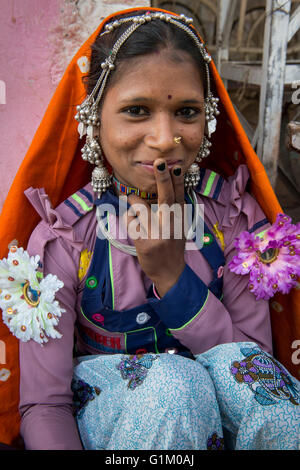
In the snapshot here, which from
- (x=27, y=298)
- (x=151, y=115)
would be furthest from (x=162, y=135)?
(x=27, y=298)

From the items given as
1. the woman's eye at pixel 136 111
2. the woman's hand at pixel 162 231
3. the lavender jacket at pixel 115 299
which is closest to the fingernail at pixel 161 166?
the woman's hand at pixel 162 231

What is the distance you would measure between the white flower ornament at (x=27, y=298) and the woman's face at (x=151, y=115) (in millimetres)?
386

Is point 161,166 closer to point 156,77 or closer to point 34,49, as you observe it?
point 156,77

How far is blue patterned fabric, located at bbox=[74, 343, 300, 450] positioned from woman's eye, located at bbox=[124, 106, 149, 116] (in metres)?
0.67

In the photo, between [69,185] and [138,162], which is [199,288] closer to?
[138,162]

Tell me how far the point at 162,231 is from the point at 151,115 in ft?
1.07

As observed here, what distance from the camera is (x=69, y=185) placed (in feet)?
4.72

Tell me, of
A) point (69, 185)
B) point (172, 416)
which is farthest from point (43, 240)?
point (172, 416)

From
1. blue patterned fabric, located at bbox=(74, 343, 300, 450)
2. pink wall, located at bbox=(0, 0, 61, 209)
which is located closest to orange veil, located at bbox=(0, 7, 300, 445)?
blue patterned fabric, located at bbox=(74, 343, 300, 450)

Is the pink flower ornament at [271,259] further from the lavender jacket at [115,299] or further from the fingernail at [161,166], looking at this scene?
the fingernail at [161,166]

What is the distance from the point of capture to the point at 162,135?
110cm

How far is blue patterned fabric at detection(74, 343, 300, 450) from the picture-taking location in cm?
93

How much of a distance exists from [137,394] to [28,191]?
26.9 inches

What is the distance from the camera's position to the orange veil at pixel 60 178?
1283 mm
